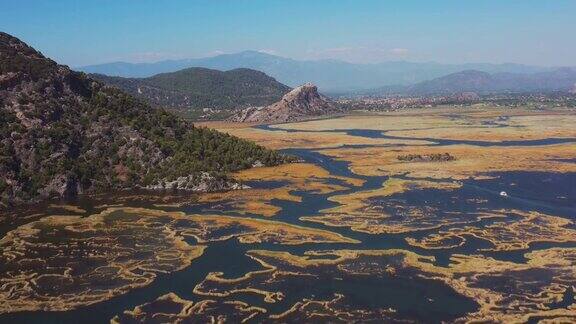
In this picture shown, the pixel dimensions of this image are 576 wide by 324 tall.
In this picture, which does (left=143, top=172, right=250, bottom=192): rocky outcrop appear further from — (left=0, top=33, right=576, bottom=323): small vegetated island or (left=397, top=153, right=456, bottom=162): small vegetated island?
(left=397, top=153, right=456, bottom=162): small vegetated island

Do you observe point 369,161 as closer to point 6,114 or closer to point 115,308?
point 6,114

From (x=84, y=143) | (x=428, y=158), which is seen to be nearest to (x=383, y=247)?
(x=84, y=143)

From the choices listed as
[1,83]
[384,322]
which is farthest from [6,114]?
[384,322]

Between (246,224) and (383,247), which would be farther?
(246,224)

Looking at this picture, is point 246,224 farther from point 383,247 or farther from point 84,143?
point 84,143

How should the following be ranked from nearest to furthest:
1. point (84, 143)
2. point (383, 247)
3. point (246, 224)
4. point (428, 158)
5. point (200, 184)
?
point (383, 247) < point (246, 224) < point (200, 184) < point (84, 143) < point (428, 158)

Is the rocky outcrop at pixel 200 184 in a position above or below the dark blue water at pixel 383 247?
above

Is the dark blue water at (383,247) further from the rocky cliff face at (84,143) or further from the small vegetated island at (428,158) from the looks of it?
the small vegetated island at (428,158)

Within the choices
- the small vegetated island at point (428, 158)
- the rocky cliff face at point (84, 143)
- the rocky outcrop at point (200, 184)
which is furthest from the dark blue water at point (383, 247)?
the small vegetated island at point (428, 158)
